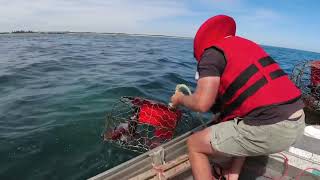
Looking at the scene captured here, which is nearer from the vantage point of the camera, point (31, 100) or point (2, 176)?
point (2, 176)

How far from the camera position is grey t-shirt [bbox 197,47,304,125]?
330cm

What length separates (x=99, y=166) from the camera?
584 centimetres

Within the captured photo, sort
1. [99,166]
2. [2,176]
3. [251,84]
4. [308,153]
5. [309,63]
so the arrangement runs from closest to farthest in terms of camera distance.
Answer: [251,84], [308,153], [2,176], [99,166], [309,63]

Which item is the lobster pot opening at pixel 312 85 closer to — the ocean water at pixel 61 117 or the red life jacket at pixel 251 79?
the ocean water at pixel 61 117

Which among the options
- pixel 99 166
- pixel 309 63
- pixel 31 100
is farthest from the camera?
pixel 31 100

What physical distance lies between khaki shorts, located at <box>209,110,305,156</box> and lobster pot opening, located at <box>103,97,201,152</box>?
1353mm

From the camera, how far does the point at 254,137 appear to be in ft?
11.0

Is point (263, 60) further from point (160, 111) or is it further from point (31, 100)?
point (31, 100)

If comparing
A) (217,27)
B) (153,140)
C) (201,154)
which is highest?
(217,27)

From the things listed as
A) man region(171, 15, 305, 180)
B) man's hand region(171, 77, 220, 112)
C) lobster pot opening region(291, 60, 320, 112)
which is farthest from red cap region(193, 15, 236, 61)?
lobster pot opening region(291, 60, 320, 112)

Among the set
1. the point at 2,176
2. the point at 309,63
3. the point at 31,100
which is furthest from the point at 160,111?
the point at 31,100

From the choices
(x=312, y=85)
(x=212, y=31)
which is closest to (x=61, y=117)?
(x=212, y=31)

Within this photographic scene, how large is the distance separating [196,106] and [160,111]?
5.23ft

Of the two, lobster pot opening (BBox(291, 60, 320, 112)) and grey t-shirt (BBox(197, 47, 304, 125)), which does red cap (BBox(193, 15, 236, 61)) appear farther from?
lobster pot opening (BBox(291, 60, 320, 112))
